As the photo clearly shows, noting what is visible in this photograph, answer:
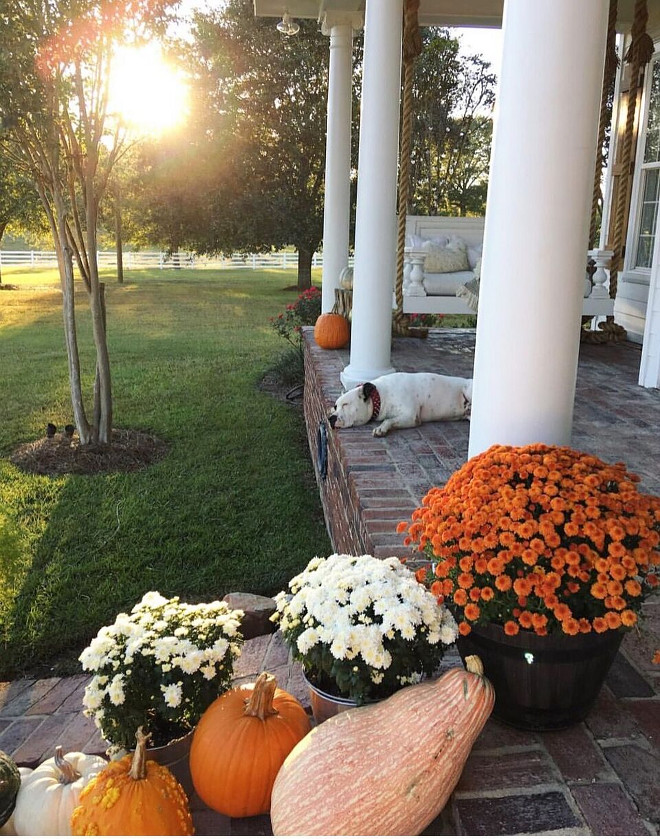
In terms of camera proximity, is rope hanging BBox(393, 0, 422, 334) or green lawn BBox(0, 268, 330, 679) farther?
rope hanging BBox(393, 0, 422, 334)

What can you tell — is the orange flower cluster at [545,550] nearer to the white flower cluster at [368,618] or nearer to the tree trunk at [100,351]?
the white flower cluster at [368,618]

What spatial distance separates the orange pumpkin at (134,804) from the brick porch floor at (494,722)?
17 centimetres

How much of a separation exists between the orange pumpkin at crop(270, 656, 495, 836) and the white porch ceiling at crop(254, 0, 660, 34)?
6566mm

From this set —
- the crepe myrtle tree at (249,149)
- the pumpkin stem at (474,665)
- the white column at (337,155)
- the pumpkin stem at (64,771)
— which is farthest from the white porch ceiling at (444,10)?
the crepe myrtle tree at (249,149)

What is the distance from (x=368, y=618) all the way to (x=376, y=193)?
3.50 meters

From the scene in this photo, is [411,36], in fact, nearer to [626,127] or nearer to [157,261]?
[626,127]

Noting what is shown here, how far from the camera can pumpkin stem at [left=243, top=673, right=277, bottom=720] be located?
185 cm

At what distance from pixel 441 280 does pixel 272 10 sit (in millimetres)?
3348

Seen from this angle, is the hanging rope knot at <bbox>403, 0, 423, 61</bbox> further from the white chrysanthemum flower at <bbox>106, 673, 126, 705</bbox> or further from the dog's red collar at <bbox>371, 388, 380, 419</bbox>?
the white chrysanthemum flower at <bbox>106, 673, 126, 705</bbox>

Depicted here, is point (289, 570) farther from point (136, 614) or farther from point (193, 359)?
point (193, 359)

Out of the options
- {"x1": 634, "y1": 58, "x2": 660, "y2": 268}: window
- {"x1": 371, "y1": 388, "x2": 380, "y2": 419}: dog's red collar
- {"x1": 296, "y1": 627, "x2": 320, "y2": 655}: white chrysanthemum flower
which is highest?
{"x1": 634, "y1": 58, "x2": 660, "y2": 268}: window

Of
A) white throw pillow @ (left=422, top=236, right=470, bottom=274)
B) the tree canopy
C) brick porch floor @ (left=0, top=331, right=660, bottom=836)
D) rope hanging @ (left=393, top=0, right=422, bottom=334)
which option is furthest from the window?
the tree canopy

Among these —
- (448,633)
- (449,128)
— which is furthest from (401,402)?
(449,128)

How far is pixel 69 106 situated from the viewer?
18.2 feet
